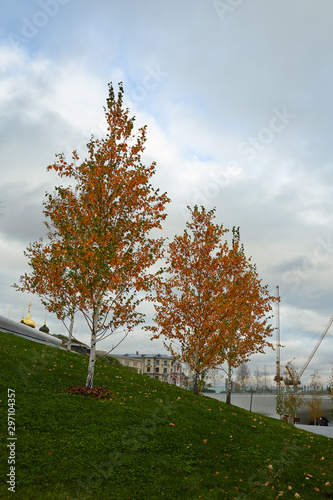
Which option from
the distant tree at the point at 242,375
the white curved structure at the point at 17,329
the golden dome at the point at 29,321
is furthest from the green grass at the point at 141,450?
the distant tree at the point at 242,375

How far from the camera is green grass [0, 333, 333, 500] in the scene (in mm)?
8258

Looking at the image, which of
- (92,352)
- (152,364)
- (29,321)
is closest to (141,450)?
(92,352)

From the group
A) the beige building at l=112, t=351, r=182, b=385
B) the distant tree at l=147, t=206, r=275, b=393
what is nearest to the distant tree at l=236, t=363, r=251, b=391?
the beige building at l=112, t=351, r=182, b=385

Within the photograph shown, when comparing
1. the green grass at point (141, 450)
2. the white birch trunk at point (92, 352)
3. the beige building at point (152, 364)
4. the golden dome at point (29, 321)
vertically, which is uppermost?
the golden dome at point (29, 321)

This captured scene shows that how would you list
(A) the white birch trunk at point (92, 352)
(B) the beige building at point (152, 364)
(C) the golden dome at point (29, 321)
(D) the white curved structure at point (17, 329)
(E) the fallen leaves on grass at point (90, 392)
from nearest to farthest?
(E) the fallen leaves on grass at point (90, 392) < (A) the white birch trunk at point (92, 352) < (D) the white curved structure at point (17, 329) < (C) the golden dome at point (29, 321) < (B) the beige building at point (152, 364)

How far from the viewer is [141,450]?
10305mm

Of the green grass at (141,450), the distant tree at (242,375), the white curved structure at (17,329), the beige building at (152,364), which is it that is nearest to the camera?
the green grass at (141,450)

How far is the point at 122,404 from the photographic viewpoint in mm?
13711

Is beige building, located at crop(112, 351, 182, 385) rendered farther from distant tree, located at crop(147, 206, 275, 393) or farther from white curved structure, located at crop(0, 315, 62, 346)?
distant tree, located at crop(147, 206, 275, 393)

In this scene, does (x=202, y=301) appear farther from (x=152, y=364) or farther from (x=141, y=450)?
(x=152, y=364)

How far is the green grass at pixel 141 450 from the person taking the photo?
27.1 feet

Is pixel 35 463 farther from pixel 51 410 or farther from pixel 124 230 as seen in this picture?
pixel 124 230

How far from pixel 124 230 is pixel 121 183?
7.07ft

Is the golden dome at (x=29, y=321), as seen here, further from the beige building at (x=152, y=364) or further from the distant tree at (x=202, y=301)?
the beige building at (x=152, y=364)
